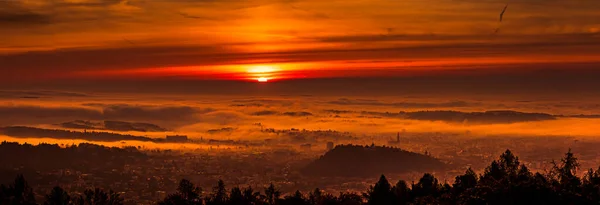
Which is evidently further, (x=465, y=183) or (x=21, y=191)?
(x=21, y=191)

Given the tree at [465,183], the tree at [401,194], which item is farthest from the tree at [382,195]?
the tree at [465,183]

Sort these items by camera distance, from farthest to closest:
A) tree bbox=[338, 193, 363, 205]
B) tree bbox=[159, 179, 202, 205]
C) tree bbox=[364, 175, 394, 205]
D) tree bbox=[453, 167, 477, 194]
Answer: tree bbox=[159, 179, 202, 205], tree bbox=[338, 193, 363, 205], tree bbox=[364, 175, 394, 205], tree bbox=[453, 167, 477, 194]

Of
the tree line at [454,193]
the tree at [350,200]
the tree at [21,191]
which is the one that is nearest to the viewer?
the tree line at [454,193]

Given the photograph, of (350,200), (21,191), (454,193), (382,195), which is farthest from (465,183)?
(21,191)

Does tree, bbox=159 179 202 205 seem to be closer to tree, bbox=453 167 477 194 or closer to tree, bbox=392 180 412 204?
tree, bbox=392 180 412 204

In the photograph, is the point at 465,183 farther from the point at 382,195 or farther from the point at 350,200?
the point at 350,200

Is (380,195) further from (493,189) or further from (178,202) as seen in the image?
(178,202)

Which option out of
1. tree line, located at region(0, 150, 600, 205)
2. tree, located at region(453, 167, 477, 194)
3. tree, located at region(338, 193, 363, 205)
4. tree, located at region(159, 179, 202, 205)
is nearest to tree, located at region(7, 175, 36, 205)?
tree line, located at region(0, 150, 600, 205)

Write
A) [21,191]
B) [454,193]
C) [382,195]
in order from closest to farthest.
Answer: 1. [454,193]
2. [382,195]
3. [21,191]

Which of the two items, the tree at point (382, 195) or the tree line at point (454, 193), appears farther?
the tree at point (382, 195)

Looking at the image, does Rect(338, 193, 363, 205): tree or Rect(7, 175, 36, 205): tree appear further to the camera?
Rect(7, 175, 36, 205): tree

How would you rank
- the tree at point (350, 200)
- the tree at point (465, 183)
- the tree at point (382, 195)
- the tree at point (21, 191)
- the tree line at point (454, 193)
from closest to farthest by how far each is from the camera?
the tree line at point (454, 193) → the tree at point (465, 183) → the tree at point (382, 195) → the tree at point (350, 200) → the tree at point (21, 191)

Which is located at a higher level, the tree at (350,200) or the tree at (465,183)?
the tree at (465,183)

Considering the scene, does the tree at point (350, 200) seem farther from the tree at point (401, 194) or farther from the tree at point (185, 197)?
the tree at point (185, 197)
